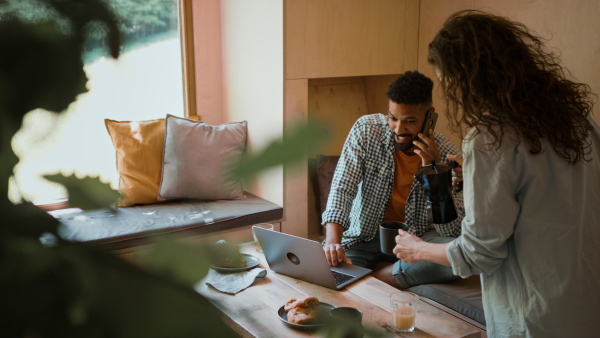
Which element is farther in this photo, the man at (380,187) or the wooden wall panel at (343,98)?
the wooden wall panel at (343,98)

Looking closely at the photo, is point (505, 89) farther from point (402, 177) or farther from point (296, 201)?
point (296, 201)

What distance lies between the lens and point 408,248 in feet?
5.97

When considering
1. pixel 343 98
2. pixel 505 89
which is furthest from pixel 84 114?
pixel 343 98

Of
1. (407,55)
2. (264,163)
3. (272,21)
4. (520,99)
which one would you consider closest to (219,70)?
(272,21)

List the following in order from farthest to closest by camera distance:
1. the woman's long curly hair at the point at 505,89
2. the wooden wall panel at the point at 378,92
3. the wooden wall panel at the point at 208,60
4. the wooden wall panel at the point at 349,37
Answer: the wooden wall panel at the point at 378,92 < the wooden wall panel at the point at 208,60 < the wooden wall panel at the point at 349,37 < the woman's long curly hair at the point at 505,89

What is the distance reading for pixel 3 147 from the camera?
8.4 inches

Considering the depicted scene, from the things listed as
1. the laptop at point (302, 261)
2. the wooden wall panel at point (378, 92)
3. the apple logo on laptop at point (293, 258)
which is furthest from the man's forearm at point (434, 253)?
the wooden wall panel at point (378, 92)

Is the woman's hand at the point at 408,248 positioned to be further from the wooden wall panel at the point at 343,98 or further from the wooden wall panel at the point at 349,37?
the wooden wall panel at the point at 343,98

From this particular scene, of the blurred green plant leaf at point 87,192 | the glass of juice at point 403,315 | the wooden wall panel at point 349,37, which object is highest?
Result: the wooden wall panel at point 349,37

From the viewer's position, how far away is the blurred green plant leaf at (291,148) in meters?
0.23

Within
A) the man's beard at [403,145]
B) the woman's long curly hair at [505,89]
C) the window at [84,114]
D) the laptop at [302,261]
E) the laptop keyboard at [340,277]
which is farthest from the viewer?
the man's beard at [403,145]

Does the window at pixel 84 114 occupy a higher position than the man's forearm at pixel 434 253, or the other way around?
the window at pixel 84 114

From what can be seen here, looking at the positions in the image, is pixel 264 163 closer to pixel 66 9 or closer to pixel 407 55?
pixel 66 9

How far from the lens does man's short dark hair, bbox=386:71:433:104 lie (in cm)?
235
